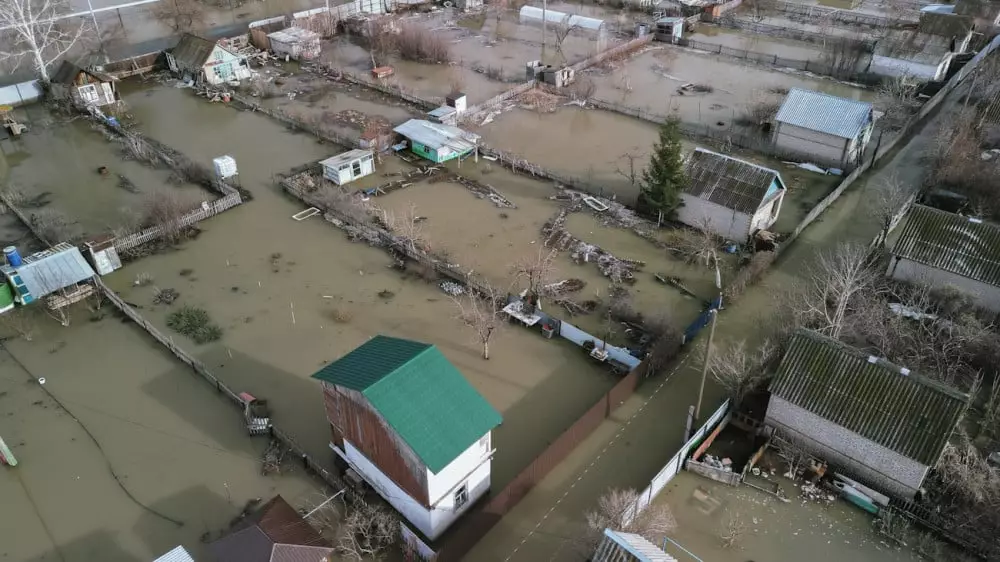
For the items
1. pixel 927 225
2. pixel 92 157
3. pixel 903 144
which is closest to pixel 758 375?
pixel 927 225

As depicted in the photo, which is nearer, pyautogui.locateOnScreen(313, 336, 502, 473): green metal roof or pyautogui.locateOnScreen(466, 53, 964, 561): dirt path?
pyautogui.locateOnScreen(313, 336, 502, 473): green metal roof

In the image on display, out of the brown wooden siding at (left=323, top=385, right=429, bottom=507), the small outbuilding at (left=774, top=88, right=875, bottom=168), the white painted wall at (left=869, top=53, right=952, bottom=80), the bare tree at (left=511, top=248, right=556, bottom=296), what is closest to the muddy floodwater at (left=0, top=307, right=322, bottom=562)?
the brown wooden siding at (left=323, top=385, right=429, bottom=507)

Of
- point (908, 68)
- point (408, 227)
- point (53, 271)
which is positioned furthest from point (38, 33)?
point (908, 68)

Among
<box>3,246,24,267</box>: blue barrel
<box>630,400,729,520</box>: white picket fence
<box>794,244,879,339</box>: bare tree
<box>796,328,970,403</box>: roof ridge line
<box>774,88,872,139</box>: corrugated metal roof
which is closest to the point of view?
<box>796,328,970,403</box>: roof ridge line

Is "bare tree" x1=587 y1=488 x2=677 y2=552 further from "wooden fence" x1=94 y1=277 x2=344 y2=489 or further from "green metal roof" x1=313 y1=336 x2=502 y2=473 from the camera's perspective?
"wooden fence" x1=94 y1=277 x2=344 y2=489

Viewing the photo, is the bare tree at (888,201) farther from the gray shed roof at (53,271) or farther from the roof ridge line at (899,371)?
the gray shed roof at (53,271)

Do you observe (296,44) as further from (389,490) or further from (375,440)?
(389,490)

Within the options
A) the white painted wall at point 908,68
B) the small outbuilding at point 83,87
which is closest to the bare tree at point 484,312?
the small outbuilding at point 83,87
